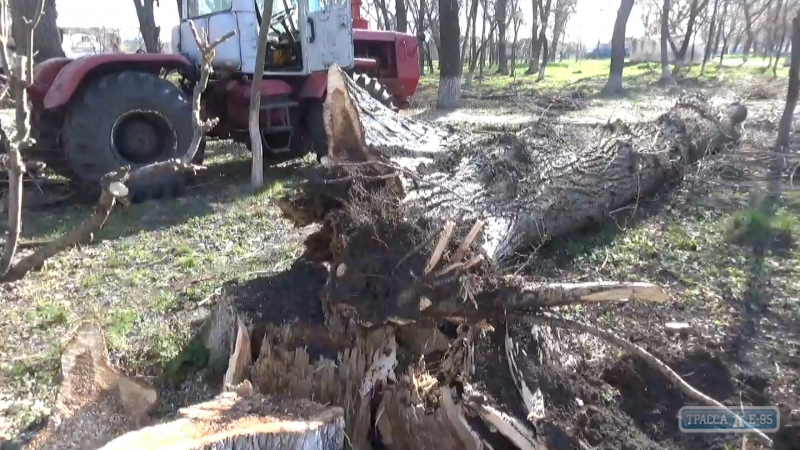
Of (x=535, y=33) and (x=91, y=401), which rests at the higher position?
(x=535, y=33)

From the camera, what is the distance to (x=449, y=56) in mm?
14977

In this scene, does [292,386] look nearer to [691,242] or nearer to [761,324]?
[761,324]

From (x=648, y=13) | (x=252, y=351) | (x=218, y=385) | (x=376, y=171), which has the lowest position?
(x=218, y=385)

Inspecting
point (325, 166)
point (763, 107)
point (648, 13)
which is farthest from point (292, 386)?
point (648, 13)

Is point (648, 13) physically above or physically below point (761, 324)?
above

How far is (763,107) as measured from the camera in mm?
13273

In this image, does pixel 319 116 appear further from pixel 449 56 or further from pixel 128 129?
pixel 449 56

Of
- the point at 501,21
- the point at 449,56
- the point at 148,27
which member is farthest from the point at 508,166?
the point at 501,21

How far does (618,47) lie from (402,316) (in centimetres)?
1788

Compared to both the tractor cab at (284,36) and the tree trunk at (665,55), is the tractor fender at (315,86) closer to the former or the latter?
the tractor cab at (284,36)

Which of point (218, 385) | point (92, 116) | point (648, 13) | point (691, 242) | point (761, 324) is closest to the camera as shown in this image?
point (218, 385)

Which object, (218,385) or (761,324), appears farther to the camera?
(761,324)

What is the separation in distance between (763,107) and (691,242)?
9.99m

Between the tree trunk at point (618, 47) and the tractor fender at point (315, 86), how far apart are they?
13.1 meters
